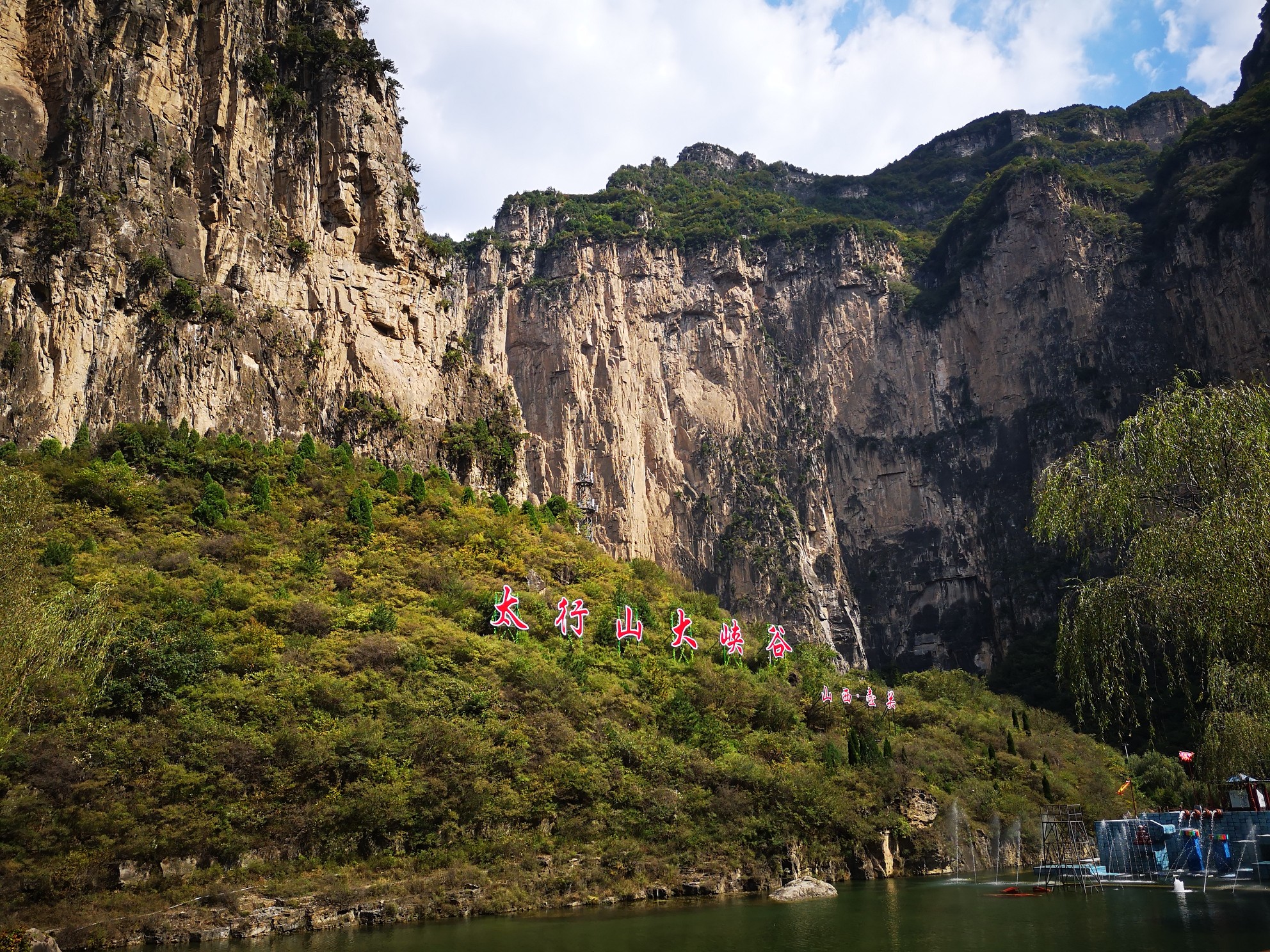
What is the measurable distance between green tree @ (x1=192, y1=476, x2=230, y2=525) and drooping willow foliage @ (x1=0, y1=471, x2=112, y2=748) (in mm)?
9861

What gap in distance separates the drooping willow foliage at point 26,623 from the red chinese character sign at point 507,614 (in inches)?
491

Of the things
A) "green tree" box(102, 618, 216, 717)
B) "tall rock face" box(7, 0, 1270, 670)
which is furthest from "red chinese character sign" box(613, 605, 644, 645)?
"tall rock face" box(7, 0, 1270, 670)

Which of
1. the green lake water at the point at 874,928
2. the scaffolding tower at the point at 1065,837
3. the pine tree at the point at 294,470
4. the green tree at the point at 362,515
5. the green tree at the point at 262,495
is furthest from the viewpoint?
the pine tree at the point at 294,470

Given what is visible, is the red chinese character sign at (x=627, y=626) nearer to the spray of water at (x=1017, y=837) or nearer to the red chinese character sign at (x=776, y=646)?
the red chinese character sign at (x=776, y=646)

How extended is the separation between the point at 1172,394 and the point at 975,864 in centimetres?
2693

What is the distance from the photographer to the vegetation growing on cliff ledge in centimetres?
2098

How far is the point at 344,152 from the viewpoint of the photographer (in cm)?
4744

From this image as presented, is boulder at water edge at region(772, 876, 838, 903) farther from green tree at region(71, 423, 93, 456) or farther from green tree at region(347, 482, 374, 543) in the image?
green tree at region(71, 423, 93, 456)

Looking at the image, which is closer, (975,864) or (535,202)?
(975,864)

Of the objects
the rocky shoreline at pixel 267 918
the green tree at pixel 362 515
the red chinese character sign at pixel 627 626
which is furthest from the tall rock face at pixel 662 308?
the rocky shoreline at pixel 267 918

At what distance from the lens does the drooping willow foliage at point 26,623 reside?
651 inches

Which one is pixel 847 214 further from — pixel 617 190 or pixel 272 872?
pixel 272 872

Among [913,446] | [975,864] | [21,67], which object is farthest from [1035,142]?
[21,67]

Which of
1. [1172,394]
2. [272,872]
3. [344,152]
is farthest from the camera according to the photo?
[344,152]
